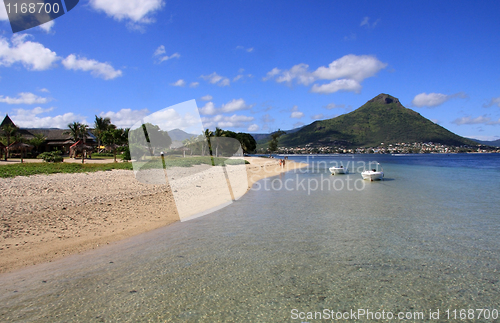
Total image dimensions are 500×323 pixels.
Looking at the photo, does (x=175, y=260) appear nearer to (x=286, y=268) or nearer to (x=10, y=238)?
(x=286, y=268)

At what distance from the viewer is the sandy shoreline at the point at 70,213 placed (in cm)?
827

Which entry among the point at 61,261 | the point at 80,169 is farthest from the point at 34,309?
the point at 80,169

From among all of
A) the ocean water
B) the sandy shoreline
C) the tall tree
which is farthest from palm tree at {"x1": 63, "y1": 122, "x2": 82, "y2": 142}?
the tall tree

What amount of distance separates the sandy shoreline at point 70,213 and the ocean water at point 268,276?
97cm

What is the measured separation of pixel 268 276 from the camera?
662 centimetres

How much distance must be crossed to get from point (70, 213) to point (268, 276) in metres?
9.50

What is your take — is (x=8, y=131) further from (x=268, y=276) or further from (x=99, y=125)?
(x=268, y=276)

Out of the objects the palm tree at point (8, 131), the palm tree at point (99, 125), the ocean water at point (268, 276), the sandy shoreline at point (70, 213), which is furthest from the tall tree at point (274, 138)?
the ocean water at point (268, 276)

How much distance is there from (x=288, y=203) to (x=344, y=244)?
27.4ft

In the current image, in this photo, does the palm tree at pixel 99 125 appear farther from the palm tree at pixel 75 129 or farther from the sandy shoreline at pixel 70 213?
the sandy shoreline at pixel 70 213

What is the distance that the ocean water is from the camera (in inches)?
204

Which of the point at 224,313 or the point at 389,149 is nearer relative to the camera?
the point at 224,313

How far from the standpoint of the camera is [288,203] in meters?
17.4

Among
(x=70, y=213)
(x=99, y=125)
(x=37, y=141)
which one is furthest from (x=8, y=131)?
(x=70, y=213)
